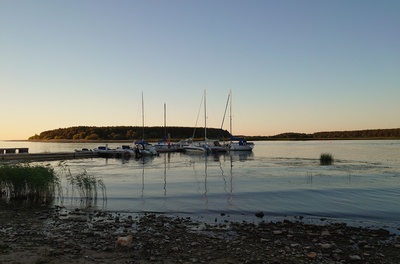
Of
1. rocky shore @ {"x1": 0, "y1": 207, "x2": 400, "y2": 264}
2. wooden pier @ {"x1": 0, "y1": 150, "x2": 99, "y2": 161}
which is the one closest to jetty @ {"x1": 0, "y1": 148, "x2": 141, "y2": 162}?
wooden pier @ {"x1": 0, "y1": 150, "x2": 99, "y2": 161}

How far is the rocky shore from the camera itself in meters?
9.83

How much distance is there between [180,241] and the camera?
11500 mm

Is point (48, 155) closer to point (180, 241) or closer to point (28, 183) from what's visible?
point (28, 183)

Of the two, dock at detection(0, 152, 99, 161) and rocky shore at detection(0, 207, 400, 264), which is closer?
rocky shore at detection(0, 207, 400, 264)

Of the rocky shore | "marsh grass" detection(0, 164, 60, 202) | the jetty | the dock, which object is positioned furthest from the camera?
the jetty

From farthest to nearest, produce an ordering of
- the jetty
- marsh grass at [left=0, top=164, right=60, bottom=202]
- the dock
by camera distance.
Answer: the jetty, the dock, marsh grass at [left=0, top=164, right=60, bottom=202]

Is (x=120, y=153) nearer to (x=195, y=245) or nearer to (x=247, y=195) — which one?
(x=247, y=195)

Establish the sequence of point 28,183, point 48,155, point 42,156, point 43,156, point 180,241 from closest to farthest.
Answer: point 180,241
point 28,183
point 42,156
point 43,156
point 48,155

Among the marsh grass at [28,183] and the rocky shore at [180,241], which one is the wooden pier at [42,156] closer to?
the marsh grass at [28,183]

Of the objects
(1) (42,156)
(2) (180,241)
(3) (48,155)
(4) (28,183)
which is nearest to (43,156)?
(1) (42,156)

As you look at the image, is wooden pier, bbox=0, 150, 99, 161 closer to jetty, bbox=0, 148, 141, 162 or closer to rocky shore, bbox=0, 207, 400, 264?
jetty, bbox=0, 148, 141, 162

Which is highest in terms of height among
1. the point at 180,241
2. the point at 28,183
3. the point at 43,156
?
the point at 28,183

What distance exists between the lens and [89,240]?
38.0 feet

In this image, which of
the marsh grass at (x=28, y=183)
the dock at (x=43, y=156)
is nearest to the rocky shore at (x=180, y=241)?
the marsh grass at (x=28, y=183)
